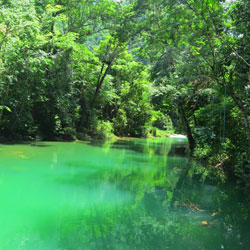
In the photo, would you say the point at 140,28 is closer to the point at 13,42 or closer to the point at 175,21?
the point at 175,21

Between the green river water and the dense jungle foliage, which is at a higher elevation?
the dense jungle foliage

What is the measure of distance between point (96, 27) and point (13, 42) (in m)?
9.72

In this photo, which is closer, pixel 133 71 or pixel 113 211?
pixel 113 211

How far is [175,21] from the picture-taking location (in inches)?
281

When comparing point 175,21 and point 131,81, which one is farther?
point 131,81

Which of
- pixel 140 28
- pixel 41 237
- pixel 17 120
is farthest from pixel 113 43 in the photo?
pixel 41 237

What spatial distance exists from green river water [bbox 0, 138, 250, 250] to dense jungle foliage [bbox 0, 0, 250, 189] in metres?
1.73

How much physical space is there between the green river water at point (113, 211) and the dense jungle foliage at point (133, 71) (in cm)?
173

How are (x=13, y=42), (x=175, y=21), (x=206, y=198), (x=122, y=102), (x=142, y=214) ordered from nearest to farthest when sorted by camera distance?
(x=142, y=214), (x=206, y=198), (x=175, y=21), (x=13, y=42), (x=122, y=102)

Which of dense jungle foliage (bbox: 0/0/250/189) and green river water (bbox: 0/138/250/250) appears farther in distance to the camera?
dense jungle foliage (bbox: 0/0/250/189)

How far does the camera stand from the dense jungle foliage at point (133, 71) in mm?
6719

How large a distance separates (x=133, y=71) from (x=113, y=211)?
21.4 meters

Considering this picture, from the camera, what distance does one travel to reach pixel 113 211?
13.2ft

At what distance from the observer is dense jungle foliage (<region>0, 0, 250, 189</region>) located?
6719mm
